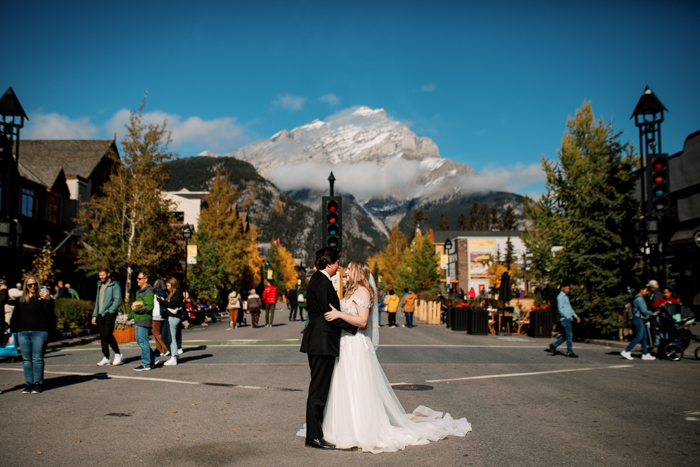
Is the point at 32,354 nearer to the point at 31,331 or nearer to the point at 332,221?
the point at 31,331

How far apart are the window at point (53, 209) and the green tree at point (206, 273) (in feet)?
32.2

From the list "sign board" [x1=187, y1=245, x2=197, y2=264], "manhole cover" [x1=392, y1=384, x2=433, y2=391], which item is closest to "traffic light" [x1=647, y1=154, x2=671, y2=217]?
"manhole cover" [x1=392, y1=384, x2=433, y2=391]

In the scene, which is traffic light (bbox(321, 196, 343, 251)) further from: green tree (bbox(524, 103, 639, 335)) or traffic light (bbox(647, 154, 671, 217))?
green tree (bbox(524, 103, 639, 335))

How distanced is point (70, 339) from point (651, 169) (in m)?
17.6

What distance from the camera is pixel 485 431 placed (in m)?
6.50

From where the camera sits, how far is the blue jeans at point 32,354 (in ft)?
28.3

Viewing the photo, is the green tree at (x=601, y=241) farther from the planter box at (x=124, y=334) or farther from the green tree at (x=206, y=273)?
the green tree at (x=206, y=273)

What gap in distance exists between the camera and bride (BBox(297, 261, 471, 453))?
5902mm

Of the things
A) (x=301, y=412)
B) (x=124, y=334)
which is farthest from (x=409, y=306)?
(x=301, y=412)

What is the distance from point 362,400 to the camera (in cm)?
598

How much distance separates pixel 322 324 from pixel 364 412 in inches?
39.6

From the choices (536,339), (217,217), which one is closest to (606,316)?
(536,339)

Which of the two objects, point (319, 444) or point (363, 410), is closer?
point (319, 444)

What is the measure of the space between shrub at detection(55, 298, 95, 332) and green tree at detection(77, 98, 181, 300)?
6.21 m
